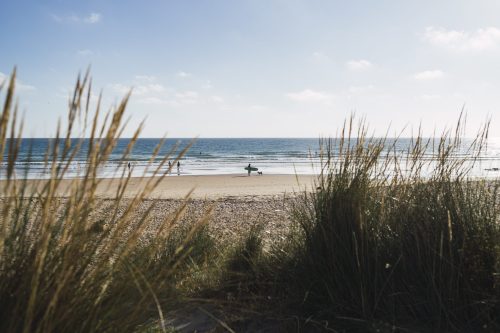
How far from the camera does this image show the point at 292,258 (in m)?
3.21

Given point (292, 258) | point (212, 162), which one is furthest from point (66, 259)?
point (212, 162)

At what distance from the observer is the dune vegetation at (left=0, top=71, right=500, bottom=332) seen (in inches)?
58.5

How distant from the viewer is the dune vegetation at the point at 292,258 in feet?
4.87

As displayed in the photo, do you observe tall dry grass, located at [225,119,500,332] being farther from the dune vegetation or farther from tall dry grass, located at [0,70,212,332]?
tall dry grass, located at [0,70,212,332]

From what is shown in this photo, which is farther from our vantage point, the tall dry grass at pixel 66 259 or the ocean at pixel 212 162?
the ocean at pixel 212 162

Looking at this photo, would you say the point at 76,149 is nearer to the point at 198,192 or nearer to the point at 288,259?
the point at 288,259

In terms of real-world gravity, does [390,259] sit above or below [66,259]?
below

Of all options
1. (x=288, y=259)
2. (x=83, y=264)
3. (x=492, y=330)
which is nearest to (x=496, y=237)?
(x=492, y=330)

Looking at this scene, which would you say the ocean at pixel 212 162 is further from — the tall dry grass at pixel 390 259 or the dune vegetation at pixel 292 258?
the tall dry grass at pixel 390 259

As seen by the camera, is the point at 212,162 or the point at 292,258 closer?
the point at 292,258

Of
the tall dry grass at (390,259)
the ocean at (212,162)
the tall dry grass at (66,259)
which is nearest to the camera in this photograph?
the tall dry grass at (66,259)

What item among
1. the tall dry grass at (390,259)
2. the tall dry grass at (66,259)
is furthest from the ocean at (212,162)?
the tall dry grass at (390,259)

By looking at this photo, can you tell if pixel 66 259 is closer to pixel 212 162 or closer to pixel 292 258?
pixel 292 258

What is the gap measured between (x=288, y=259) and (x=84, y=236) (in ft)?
6.61
